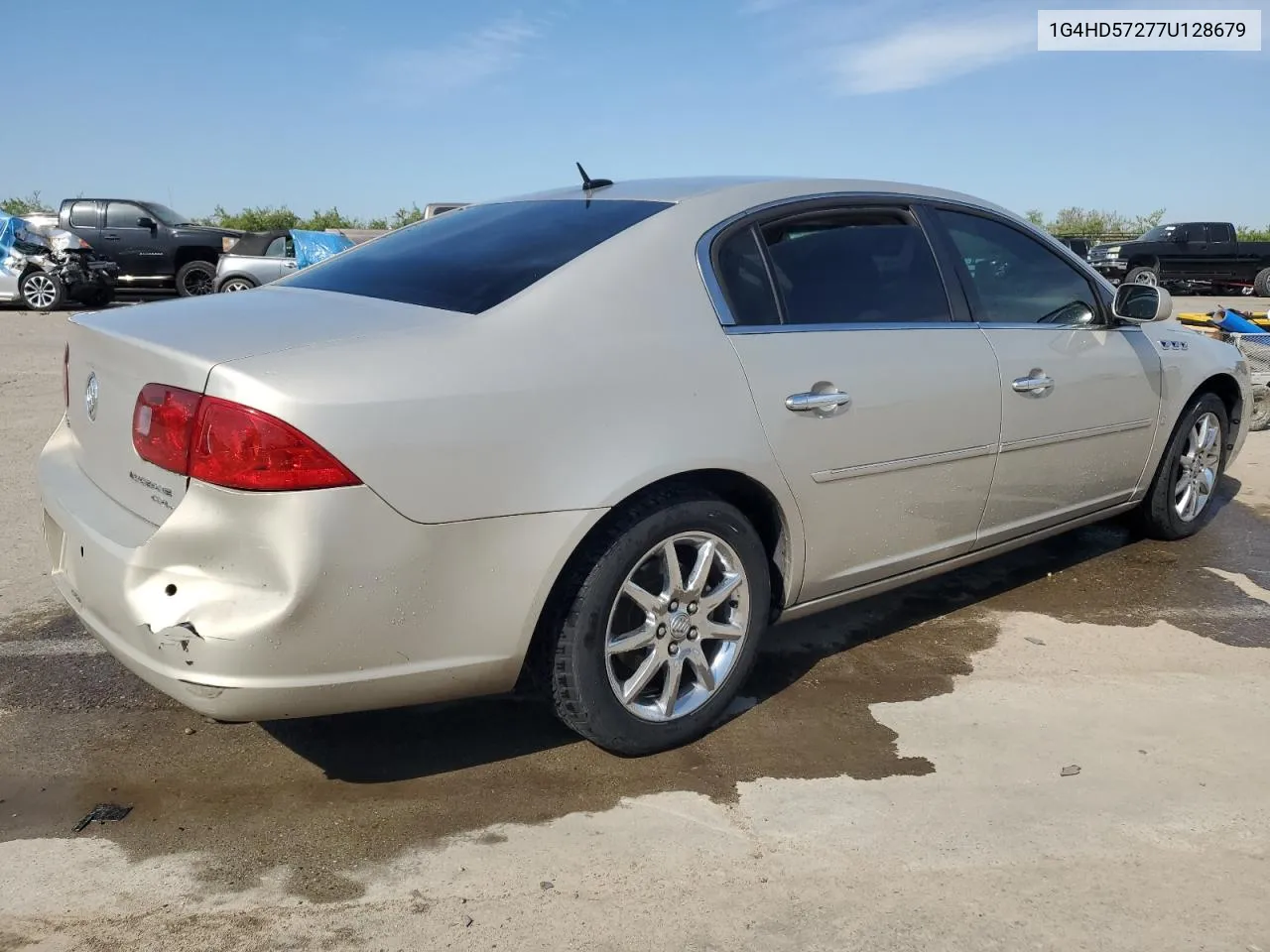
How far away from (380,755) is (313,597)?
2.74 feet

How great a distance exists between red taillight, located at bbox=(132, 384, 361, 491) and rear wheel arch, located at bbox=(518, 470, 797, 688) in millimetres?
632

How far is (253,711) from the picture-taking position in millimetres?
2383

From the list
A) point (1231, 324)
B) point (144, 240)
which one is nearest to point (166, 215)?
point (144, 240)

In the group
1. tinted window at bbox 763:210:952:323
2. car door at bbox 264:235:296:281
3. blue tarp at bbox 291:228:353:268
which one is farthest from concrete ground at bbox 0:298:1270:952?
blue tarp at bbox 291:228:353:268

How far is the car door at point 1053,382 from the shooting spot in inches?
147

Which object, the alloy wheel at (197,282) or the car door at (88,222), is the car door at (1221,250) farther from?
the car door at (88,222)

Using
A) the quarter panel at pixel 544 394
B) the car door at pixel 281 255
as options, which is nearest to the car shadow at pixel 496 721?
the quarter panel at pixel 544 394

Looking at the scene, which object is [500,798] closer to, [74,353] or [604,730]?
[604,730]

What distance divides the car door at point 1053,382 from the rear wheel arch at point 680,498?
977mm

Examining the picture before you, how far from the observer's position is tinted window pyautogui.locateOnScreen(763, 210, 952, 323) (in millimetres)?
3229

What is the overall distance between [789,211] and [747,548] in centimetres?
108

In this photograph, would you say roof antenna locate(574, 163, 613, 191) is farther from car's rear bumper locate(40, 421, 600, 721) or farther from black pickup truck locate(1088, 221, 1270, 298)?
black pickup truck locate(1088, 221, 1270, 298)

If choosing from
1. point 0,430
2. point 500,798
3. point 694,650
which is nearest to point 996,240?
point 694,650

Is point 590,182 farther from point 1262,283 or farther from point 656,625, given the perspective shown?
point 1262,283
